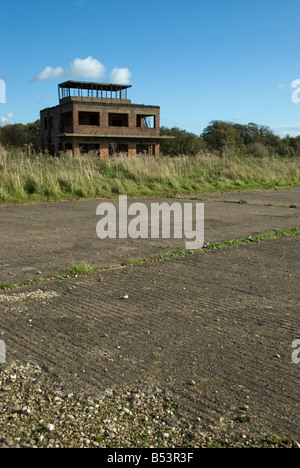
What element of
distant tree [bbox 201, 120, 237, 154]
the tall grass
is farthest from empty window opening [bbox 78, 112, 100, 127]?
the tall grass

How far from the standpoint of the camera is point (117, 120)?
61312 mm

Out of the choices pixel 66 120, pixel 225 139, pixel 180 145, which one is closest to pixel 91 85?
pixel 66 120

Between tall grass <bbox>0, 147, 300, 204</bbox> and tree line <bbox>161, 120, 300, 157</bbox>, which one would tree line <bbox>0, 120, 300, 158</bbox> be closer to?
tree line <bbox>161, 120, 300, 157</bbox>

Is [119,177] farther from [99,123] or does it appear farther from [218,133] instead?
[218,133]

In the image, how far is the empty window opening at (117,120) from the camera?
60531mm

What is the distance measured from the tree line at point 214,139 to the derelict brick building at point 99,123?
3.55 metres

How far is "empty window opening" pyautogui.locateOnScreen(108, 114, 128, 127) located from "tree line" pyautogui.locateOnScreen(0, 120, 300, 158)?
8120 millimetres

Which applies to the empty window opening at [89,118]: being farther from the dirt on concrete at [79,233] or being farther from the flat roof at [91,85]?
the dirt on concrete at [79,233]

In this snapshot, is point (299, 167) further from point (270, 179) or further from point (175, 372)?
point (175, 372)

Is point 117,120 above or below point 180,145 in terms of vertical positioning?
above

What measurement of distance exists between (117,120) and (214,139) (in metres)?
26.1

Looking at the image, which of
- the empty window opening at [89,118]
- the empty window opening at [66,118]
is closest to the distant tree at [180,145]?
the empty window opening at [89,118]

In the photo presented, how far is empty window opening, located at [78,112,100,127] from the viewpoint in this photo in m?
58.2
